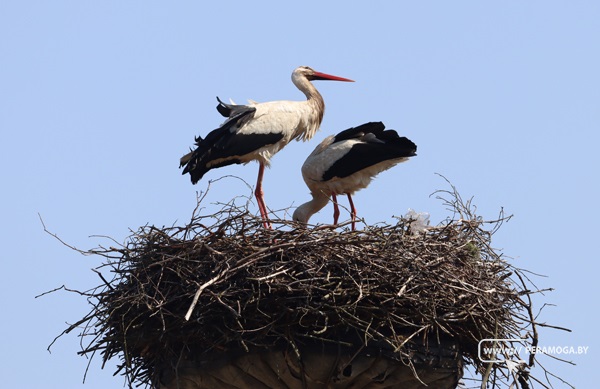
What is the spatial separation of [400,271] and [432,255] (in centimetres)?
40

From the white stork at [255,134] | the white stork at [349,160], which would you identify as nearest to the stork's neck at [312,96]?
the white stork at [255,134]

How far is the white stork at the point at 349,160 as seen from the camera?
10.2 m

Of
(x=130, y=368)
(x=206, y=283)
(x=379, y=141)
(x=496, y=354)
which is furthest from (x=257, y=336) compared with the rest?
(x=379, y=141)

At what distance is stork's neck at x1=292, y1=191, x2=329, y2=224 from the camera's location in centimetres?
1059

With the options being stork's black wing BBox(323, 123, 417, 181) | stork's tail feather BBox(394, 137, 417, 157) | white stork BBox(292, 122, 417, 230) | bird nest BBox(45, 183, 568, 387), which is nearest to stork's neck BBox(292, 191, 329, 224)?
white stork BBox(292, 122, 417, 230)

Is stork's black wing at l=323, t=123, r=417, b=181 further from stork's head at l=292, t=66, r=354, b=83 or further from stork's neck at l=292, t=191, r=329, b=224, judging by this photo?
stork's head at l=292, t=66, r=354, b=83

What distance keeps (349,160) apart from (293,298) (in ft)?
10.3

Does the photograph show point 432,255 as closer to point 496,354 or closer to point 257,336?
point 496,354

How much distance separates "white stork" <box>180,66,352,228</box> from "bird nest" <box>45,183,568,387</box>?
237 cm

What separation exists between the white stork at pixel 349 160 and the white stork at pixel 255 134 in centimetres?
34

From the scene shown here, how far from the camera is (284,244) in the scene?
7605 millimetres

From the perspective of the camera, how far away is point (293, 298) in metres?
7.37

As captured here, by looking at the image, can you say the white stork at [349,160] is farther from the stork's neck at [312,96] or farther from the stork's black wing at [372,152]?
the stork's neck at [312,96]

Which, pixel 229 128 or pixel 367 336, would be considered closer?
pixel 367 336
